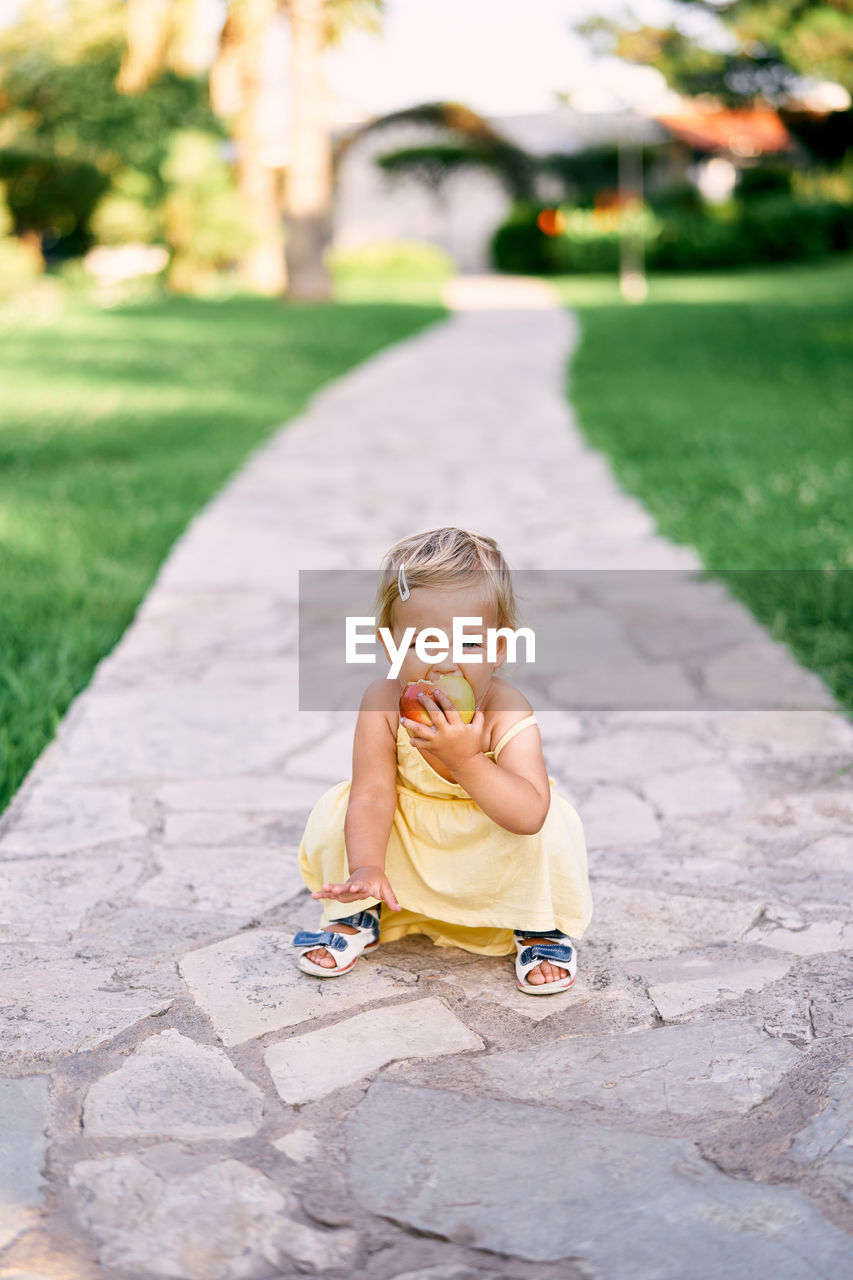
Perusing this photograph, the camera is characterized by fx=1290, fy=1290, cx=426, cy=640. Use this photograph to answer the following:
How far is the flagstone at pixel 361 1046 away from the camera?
1893 millimetres

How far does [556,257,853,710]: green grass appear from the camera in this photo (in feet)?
14.6

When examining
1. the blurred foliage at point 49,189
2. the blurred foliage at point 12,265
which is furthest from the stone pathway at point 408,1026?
the blurred foliage at point 49,189

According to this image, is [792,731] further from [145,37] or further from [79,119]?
[79,119]

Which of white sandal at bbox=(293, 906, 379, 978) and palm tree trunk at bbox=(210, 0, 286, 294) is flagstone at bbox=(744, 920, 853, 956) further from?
palm tree trunk at bbox=(210, 0, 286, 294)

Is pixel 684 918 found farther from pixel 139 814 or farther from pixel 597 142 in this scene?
pixel 597 142

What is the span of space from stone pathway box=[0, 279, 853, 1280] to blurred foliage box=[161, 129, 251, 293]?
22.0m

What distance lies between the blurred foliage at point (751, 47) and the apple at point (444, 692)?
9685 millimetres

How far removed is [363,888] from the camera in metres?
2.11

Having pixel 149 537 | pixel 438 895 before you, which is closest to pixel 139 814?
pixel 438 895

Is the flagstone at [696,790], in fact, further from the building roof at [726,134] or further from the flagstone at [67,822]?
the building roof at [726,134]

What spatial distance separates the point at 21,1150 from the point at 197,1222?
0.29 metres

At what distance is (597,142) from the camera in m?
38.6

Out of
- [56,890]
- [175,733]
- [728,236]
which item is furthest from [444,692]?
[728,236]

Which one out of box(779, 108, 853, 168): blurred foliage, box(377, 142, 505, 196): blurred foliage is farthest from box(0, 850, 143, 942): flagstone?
box(377, 142, 505, 196): blurred foliage
